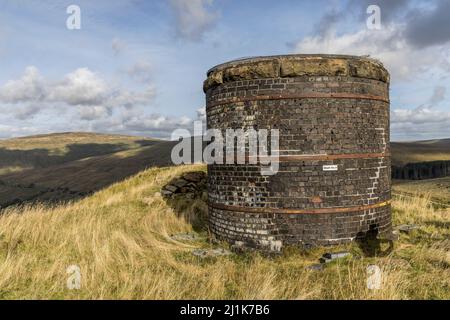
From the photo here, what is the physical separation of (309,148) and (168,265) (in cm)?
419

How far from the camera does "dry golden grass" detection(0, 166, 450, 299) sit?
5844 mm

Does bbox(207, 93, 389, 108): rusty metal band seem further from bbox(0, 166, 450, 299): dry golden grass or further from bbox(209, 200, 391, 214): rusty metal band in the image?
bbox(0, 166, 450, 299): dry golden grass

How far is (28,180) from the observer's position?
83125mm

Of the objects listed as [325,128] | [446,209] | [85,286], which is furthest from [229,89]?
[446,209]

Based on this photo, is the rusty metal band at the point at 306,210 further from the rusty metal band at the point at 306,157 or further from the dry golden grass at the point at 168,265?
the rusty metal band at the point at 306,157

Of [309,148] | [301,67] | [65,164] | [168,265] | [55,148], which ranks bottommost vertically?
[65,164]

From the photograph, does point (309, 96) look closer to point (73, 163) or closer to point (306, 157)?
point (306, 157)

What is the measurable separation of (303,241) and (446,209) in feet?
30.6

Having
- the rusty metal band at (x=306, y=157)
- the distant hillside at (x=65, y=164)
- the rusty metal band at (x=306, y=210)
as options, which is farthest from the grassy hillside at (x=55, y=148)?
the rusty metal band at (x=306, y=157)

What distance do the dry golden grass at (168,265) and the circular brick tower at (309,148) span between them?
69 centimetres

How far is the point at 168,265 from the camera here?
758 cm

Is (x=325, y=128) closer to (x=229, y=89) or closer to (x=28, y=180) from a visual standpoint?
(x=229, y=89)

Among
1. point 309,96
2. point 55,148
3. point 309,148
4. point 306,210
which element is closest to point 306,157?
point 309,148

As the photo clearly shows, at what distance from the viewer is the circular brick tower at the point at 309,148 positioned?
8.62 m
